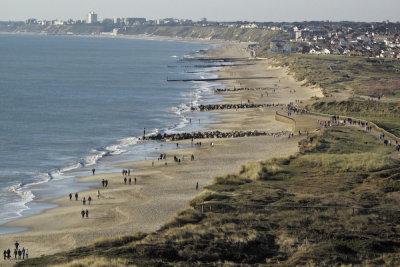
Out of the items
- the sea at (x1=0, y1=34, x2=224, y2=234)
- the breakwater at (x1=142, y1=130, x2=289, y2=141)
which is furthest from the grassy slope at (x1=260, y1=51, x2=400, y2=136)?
the sea at (x1=0, y1=34, x2=224, y2=234)

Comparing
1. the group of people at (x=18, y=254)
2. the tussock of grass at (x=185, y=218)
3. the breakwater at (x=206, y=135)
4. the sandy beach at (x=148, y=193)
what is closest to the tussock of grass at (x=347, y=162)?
the sandy beach at (x=148, y=193)

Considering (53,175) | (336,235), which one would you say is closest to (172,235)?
(336,235)

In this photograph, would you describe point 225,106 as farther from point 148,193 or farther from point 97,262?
point 97,262

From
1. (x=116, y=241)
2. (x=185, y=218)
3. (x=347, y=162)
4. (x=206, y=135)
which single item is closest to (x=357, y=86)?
(x=206, y=135)

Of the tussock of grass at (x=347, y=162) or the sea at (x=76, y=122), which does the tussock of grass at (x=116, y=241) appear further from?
the tussock of grass at (x=347, y=162)

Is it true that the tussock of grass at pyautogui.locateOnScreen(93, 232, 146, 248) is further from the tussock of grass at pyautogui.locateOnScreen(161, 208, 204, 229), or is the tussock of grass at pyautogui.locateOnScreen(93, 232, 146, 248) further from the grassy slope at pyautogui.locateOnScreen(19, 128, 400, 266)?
the tussock of grass at pyautogui.locateOnScreen(161, 208, 204, 229)

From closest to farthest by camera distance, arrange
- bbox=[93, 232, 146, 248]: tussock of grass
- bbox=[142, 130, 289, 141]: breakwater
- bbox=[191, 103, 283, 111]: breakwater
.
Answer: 1. bbox=[93, 232, 146, 248]: tussock of grass
2. bbox=[142, 130, 289, 141]: breakwater
3. bbox=[191, 103, 283, 111]: breakwater
